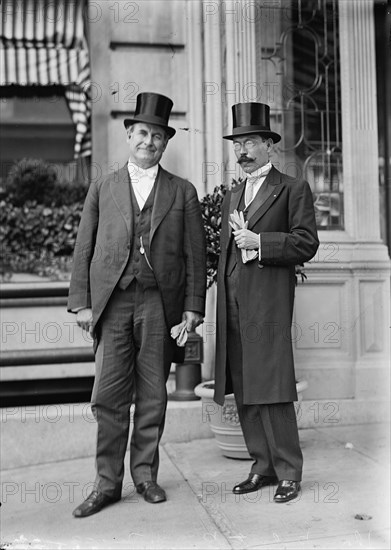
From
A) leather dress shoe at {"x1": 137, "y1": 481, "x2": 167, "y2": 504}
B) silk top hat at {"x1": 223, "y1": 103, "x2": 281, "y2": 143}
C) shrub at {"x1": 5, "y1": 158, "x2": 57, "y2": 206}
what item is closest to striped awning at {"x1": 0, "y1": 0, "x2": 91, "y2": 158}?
shrub at {"x1": 5, "y1": 158, "x2": 57, "y2": 206}

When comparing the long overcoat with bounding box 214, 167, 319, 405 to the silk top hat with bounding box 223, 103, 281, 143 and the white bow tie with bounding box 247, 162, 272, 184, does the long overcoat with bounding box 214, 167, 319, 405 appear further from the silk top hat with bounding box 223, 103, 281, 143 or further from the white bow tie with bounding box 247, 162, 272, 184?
the silk top hat with bounding box 223, 103, 281, 143

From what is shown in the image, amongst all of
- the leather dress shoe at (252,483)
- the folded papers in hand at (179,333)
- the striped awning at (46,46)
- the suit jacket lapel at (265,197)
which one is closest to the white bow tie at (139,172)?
the suit jacket lapel at (265,197)

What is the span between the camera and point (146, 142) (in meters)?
3.86

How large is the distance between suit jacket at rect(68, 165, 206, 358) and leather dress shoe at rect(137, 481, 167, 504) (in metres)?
0.96

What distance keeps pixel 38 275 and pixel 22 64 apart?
1959 millimetres

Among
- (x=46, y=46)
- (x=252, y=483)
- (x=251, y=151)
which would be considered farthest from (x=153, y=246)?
(x=46, y=46)

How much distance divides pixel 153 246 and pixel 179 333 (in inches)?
21.2

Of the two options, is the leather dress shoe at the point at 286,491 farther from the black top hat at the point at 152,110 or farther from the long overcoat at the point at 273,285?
the black top hat at the point at 152,110

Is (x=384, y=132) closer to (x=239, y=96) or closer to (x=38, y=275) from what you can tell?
(x=239, y=96)

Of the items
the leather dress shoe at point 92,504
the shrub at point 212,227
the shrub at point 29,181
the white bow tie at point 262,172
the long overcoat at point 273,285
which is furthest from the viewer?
the shrub at point 29,181

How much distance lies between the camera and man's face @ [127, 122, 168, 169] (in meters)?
3.86

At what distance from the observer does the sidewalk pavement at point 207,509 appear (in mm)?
3287

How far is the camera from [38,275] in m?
5.94

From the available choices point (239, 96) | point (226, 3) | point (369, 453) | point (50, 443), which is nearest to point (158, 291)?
point (50, 443)
